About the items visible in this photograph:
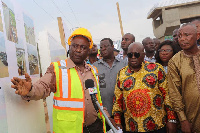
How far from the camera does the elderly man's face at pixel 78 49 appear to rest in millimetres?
2266

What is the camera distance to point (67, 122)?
2.00 m

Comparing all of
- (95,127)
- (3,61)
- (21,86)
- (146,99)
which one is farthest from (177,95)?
(3,61)

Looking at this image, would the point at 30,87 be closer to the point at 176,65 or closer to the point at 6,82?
the point at 6,82

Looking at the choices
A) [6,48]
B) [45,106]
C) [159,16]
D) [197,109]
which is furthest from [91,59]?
[159,16]

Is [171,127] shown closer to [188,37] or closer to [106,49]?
[188,37]

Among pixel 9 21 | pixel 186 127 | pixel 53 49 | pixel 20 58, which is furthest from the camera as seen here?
pixel 53 49

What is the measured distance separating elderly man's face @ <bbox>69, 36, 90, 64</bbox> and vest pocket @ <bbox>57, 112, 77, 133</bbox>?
658mm

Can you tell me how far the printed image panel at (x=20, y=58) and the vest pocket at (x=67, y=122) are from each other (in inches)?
24.4

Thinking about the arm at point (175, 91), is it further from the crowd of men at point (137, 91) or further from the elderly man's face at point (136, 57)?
the elderly man's face at point (136, 57)

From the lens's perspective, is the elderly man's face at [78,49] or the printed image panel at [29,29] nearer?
the printed image panel at [29,29]

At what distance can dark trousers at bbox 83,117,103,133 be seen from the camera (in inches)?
87.1

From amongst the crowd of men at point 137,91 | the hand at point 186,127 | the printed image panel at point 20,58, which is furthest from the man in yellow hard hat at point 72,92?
the hand at point 186,127

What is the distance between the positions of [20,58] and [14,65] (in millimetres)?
200

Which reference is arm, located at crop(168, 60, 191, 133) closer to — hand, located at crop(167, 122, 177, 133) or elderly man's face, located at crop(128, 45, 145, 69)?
hand, located at crop(167, 122, 177, 133)
